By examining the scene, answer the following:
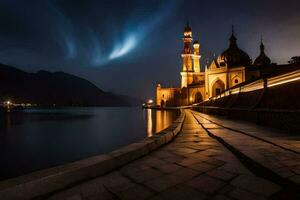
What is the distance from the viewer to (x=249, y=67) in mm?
52594

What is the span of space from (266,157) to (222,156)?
0.91m

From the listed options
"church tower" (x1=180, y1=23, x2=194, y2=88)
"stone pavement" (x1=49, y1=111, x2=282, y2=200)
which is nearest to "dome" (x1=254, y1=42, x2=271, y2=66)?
"church tower" (x1=180, y1=23, x2=194, y2=88)

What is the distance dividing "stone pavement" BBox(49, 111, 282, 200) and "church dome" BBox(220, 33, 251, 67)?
194 ft

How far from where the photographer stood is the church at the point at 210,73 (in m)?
54.3

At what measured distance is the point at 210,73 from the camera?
197 ft

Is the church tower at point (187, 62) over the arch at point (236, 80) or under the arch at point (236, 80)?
over

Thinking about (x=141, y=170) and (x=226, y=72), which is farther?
(x=226, y=72)

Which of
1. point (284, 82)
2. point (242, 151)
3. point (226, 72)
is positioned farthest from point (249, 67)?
point (242, 151)

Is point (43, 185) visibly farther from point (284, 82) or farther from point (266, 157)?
point (284, 82)

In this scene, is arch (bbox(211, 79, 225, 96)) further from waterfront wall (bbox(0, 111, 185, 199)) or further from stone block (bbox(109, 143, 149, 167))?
waterfront wall (bbox(0, 111, 185, 199))

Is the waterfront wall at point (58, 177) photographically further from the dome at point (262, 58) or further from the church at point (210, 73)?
the dome at point (262, 58)

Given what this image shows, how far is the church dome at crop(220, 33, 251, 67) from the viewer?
6017cm

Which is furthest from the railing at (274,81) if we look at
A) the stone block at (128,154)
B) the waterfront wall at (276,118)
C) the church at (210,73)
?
the church at (210,73)

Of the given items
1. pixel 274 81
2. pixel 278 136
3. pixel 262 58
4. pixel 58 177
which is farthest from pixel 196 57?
pixel 58 177
